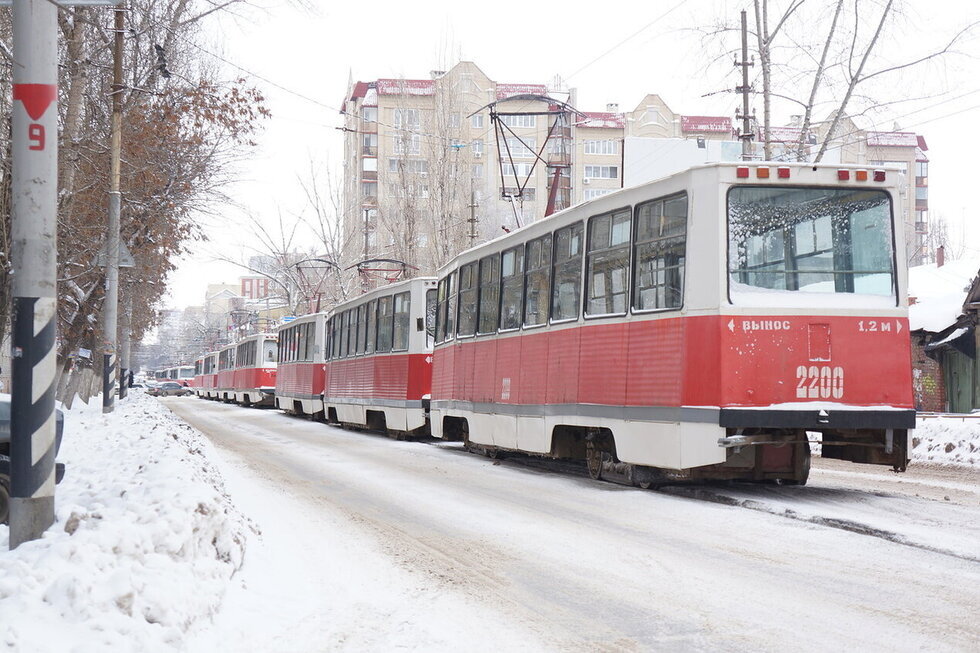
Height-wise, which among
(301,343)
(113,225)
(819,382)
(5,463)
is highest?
(113,225)

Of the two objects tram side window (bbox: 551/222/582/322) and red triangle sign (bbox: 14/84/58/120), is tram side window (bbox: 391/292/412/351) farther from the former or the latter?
red triangle sign (bbox: 14/84/58/120)

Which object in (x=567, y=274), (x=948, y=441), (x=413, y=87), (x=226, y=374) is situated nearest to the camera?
(x=567, y=274)

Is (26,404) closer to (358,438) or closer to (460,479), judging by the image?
(460,479)

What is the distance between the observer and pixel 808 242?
10.3 metres

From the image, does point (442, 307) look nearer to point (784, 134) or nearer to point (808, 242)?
point (808, 242)

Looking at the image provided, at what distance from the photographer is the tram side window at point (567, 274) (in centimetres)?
1262

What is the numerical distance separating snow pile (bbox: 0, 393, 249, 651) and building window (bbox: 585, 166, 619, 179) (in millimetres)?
98420

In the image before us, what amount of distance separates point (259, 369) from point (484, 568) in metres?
40.2

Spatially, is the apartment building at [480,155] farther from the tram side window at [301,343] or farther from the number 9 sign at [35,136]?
the number 9 sign at [35,136]

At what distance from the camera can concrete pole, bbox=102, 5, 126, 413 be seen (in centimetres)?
2338

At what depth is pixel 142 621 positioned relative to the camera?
466 centimetres

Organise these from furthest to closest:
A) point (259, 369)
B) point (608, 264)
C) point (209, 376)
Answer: point (209, 376)
point (259, 369)
point (608, 264)

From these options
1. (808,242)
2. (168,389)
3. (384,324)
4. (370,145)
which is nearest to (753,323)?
(808,242)

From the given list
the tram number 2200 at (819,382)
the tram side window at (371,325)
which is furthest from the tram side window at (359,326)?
the tram number 2200 at (819,382)
